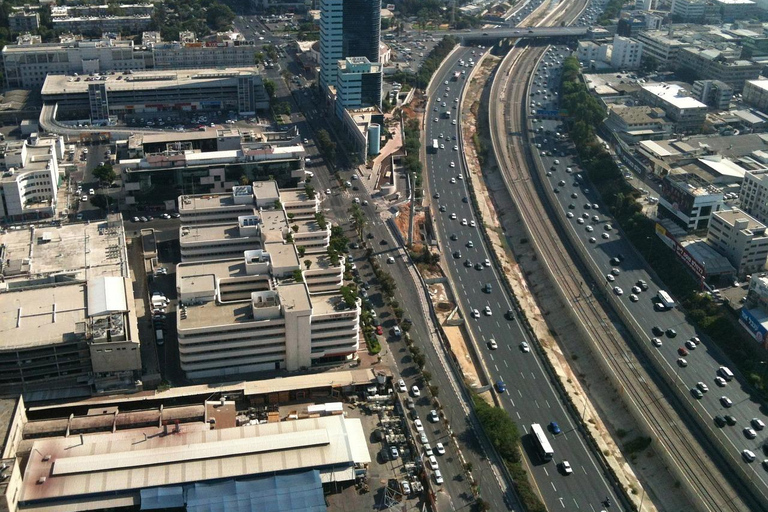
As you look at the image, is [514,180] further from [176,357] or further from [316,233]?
[176,357]

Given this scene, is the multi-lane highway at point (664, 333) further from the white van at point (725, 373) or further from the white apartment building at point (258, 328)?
the white apartment building at point (258, 328)

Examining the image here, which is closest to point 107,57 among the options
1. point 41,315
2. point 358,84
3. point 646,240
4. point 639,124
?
point 358,84

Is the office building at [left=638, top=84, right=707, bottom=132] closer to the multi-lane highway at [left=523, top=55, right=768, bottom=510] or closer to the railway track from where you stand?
the multi-lane highway at [left=523, top=55, right=768, bottom=510]

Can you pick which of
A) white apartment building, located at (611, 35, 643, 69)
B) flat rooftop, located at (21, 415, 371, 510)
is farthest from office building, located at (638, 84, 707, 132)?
flat rooftop, located at (21, 415, 371, 510)

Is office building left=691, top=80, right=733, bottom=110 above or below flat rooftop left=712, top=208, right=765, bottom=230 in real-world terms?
above

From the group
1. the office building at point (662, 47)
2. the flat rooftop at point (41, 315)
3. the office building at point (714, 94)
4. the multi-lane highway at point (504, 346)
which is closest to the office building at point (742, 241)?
the multi-lane highway at point (504, 346)

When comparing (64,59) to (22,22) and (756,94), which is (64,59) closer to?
(22,22)
